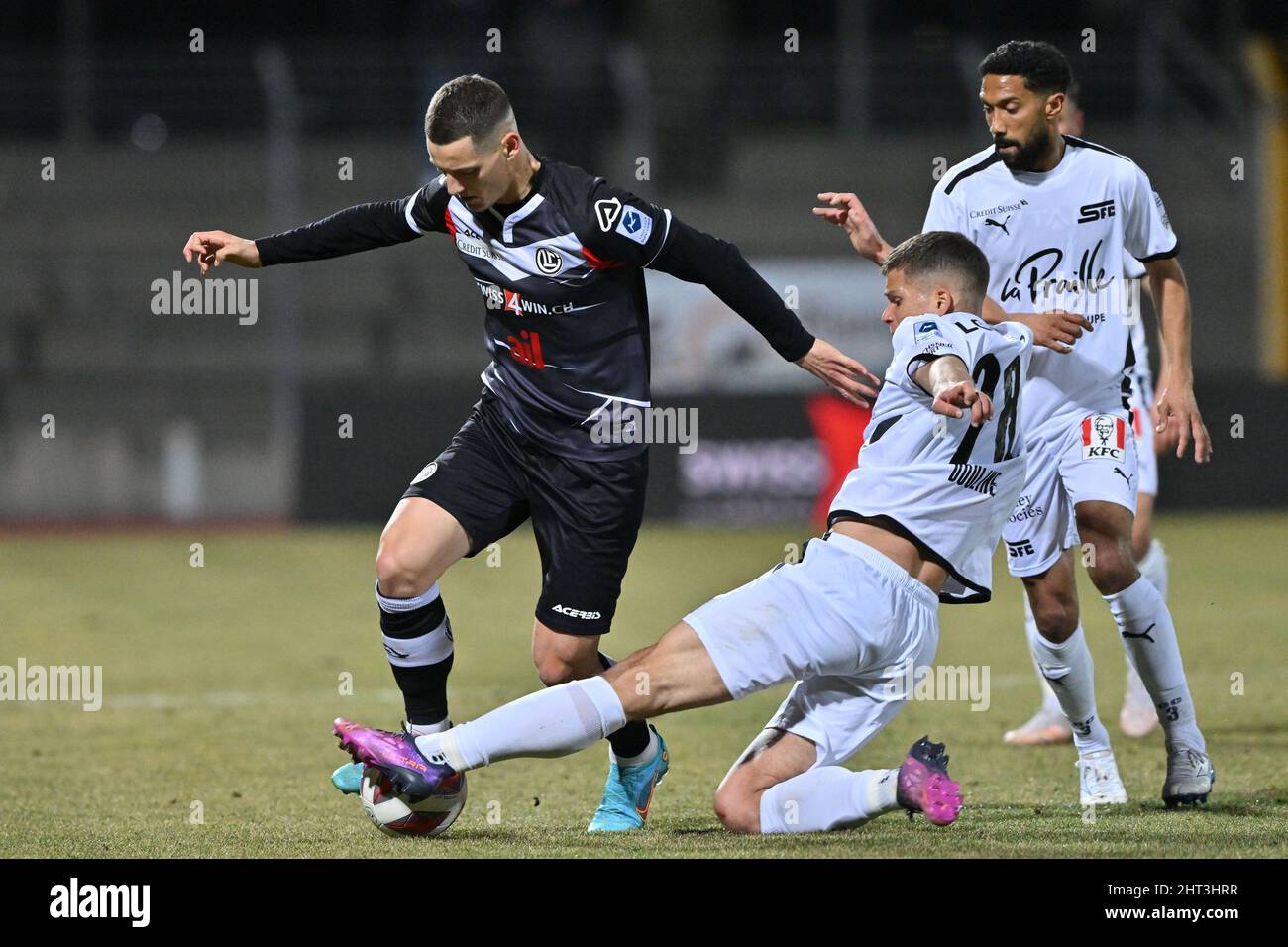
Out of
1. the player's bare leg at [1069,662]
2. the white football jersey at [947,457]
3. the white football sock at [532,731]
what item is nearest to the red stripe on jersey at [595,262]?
the white football jersey at [947,457]

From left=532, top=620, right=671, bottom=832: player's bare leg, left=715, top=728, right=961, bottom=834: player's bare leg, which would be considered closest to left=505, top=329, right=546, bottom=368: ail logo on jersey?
left=532, top=620, right=671, bottom=832: player's bare leg

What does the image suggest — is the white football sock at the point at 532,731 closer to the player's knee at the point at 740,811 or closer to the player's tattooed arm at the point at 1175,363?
the player's knee at the point at 740,811

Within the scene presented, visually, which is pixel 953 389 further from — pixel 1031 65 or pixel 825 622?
pixel 1031 65

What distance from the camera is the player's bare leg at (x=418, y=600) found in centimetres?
550

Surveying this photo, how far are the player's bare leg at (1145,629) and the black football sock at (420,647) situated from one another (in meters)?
2.14

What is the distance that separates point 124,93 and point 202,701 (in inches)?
493

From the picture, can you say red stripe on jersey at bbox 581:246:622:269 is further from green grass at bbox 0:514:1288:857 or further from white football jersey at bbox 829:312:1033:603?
green grass at bbox 0:514:1288:857

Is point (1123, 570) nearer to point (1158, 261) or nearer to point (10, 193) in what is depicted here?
point (1158, 261)

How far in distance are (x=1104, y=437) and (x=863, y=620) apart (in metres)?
1.57

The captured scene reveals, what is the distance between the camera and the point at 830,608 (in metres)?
4.96

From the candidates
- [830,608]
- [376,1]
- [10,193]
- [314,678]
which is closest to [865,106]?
[376,1]

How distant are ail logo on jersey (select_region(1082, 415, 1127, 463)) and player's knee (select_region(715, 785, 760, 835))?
176cm

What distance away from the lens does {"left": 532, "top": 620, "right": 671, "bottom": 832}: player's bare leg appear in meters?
5.61
